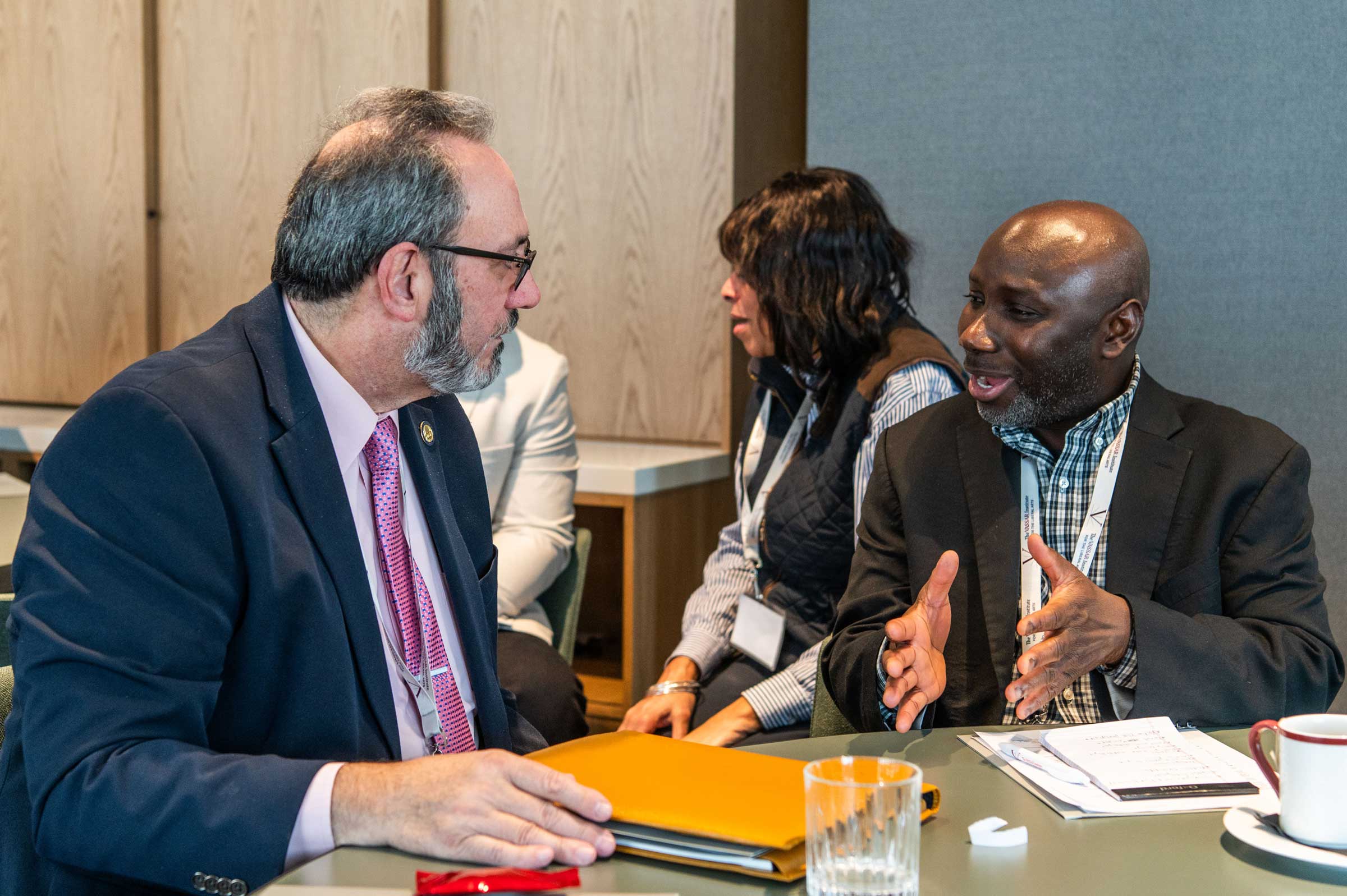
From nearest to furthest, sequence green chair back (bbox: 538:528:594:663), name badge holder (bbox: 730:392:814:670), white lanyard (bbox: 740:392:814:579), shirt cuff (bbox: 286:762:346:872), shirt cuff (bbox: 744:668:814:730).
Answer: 1. shirt cuff (bbox: 286:762:346:872)
2. shirt cuff (bbox: 744:668:814:730)
3. name badge holder (bbox: 730:392:814:670)
4. white lanyard (bbox: 740:392:814:579)
5. green chair back (bbox: 538:528:594:663)

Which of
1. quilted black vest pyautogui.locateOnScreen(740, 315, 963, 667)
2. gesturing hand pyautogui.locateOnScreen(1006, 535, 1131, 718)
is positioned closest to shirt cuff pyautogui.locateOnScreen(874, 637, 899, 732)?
→ gesturing hand pyautogui.locateOnScreen(1006, 535, 1131, 718)

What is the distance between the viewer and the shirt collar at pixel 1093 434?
174 centimetres

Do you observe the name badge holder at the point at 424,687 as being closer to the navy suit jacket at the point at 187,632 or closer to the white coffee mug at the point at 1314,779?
the navy suit jacket at the point at 187,632

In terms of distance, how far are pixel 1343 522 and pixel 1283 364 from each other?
14.4 inches

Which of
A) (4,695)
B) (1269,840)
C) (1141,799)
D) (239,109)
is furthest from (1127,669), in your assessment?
(239,109)

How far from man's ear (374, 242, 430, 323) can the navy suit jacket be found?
0.13 m

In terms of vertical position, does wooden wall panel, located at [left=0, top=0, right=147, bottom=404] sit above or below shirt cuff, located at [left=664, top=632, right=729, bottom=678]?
above

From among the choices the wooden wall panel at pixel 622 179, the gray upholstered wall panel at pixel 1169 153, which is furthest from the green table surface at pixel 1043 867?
the wooden wall panel at pixel 622 179

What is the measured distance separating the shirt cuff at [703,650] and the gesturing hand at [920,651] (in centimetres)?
107

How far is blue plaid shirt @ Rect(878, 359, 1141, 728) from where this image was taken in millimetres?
1672

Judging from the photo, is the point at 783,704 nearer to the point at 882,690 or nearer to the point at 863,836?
the point at 882,690

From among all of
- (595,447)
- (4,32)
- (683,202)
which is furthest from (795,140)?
(4,32)

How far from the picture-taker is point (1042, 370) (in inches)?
68.4

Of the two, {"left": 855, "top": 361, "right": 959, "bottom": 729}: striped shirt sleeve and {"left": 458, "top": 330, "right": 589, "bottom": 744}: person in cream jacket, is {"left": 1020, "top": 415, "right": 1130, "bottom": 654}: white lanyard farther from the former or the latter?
{"left": 458, "top": 330, "right": 589, "bottom": 744}: person in cream jacket
